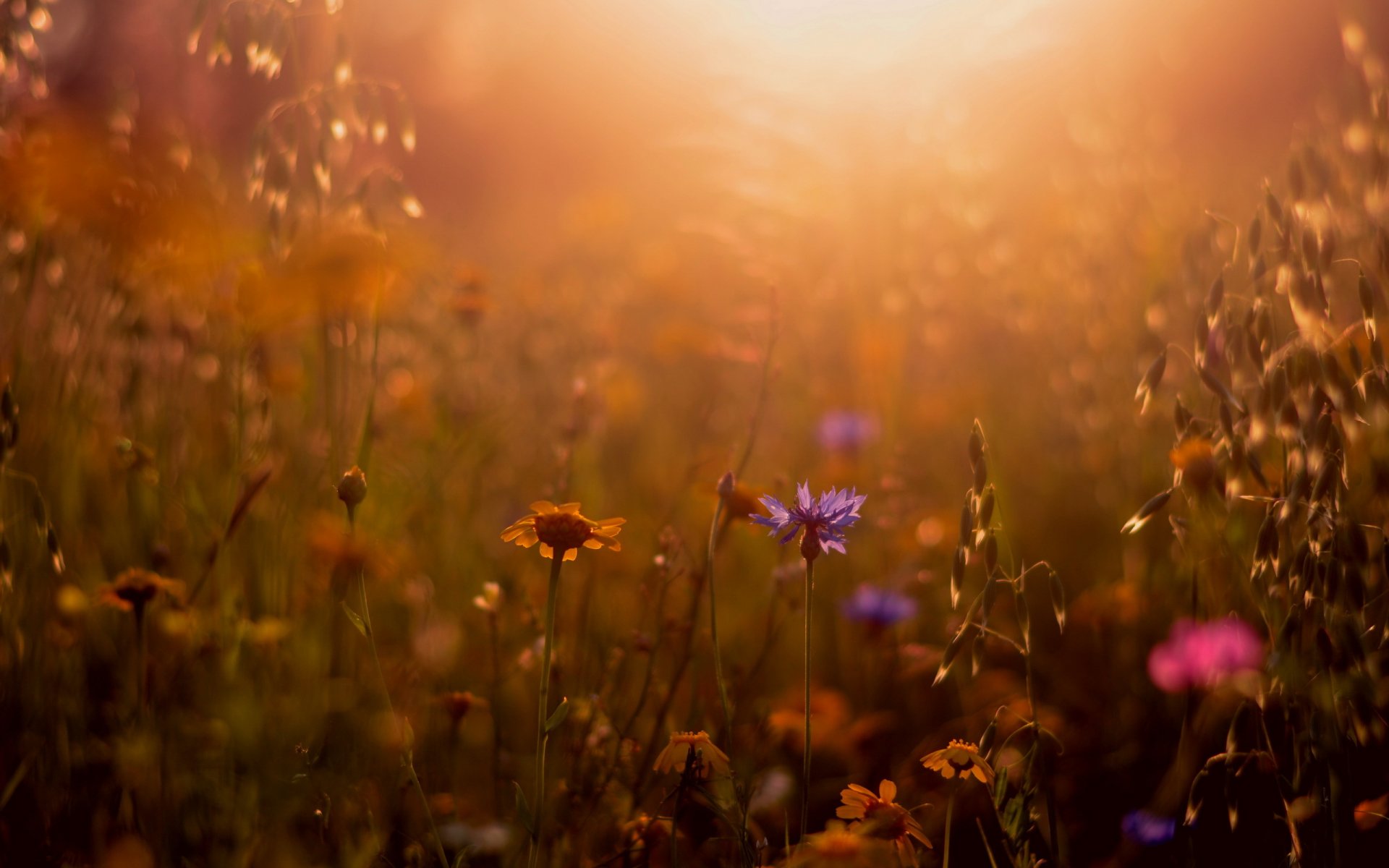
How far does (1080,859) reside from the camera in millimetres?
1634

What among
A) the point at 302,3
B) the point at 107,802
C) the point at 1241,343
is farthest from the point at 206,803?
the point at 1241,343

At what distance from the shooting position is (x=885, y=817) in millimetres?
1069

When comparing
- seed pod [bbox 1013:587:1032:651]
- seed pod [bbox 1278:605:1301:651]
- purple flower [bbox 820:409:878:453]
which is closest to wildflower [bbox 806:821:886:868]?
seed pod [bbox 1013:587:1032:651]

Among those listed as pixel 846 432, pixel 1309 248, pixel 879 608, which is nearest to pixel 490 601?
pixel 879 608

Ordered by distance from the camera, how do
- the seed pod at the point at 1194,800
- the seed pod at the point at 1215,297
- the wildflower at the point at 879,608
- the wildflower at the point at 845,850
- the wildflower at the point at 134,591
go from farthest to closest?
the wildflower at the point at 879,608
the wildflower at the point at 134,591
the seed pod at the point at 1215,297
the seed pod at the point at 1194,800
the wildflower at the point at 845,850

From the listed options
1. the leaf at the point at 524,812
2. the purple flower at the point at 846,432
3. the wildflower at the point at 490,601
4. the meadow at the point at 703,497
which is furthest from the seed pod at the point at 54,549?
the purple flower at the point at 846,432

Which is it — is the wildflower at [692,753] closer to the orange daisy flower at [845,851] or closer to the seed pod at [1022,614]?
the orange daisy flower at [845,851]

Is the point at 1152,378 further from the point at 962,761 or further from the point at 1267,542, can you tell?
the point at 962,761

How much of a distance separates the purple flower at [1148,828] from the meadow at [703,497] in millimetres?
13

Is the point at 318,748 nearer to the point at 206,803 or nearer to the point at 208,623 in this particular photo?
the point at 206,803

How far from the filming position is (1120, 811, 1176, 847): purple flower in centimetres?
139

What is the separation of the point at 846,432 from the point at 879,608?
37.6 inches

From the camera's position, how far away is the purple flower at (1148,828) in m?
1.39

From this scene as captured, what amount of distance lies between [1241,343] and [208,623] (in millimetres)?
1750
